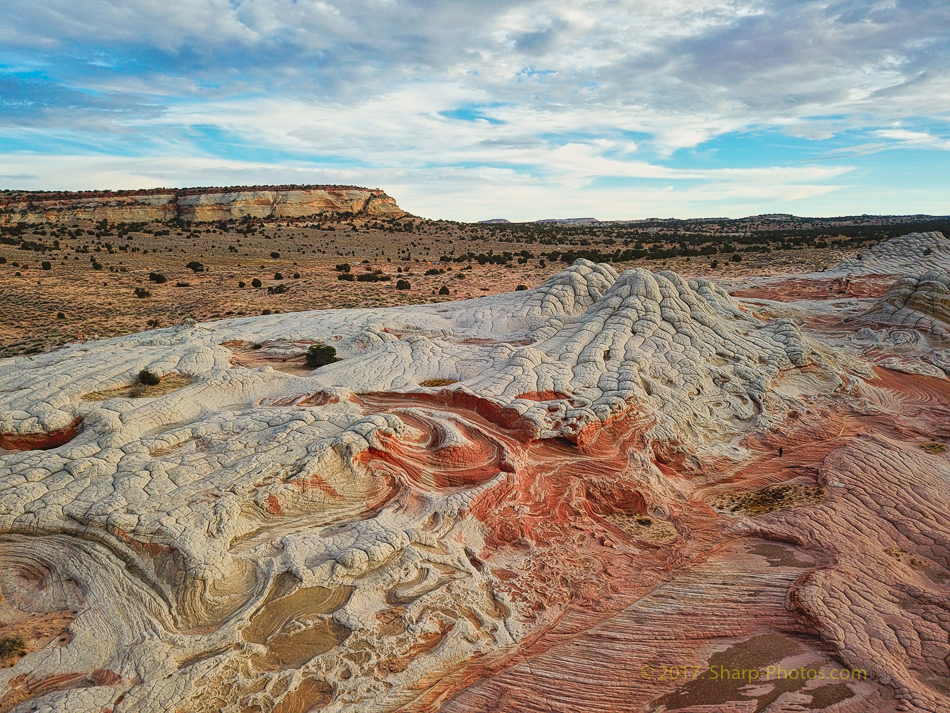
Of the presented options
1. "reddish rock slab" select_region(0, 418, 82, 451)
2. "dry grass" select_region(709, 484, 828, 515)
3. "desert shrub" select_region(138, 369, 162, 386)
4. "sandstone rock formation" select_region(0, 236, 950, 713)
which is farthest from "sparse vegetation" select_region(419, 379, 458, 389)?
"reddish rock slab" select_region(0, 418, 82, 451)

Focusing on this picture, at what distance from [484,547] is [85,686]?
192 inches

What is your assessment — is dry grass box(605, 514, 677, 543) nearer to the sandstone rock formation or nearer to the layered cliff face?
the sandstone rock formation

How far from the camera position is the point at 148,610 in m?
6.93

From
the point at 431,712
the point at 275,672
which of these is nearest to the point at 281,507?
the point at 275,672

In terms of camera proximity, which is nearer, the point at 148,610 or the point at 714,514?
the point at 148,610

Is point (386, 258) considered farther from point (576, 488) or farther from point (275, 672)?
point (275, 672)

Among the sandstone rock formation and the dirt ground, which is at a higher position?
the dirt ground

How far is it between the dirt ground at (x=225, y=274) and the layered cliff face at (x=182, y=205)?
698 inches

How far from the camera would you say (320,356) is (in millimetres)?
14266

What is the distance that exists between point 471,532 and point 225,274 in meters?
34.3

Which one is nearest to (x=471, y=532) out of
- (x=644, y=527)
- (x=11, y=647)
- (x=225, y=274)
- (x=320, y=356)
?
(x=644, y=527)

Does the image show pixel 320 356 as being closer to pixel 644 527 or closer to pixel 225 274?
pixel 644 527

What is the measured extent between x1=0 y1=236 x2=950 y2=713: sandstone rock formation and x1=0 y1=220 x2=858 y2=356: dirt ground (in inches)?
501

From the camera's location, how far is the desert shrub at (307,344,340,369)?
46.6 feet
